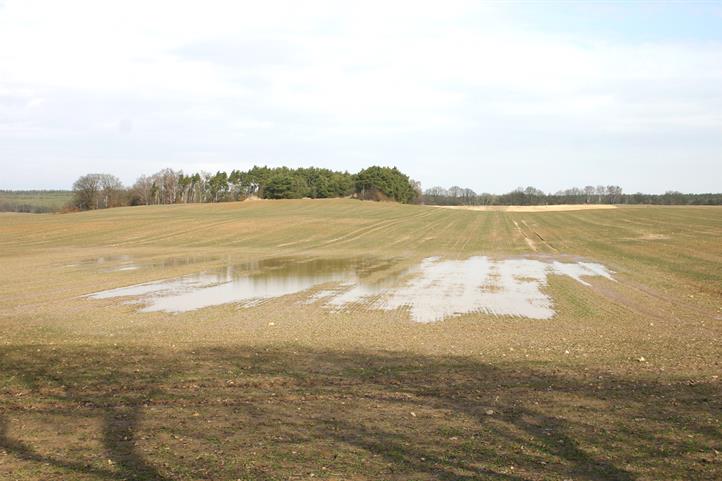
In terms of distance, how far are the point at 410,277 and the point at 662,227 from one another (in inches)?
1526

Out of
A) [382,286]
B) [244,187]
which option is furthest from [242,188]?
[382,286]

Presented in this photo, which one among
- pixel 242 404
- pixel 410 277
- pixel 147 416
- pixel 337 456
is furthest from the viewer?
pixel 410 277

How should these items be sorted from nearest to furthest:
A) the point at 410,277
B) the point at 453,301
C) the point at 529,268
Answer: the point at 453,301 < the point at 410,277 < the point at 529,268

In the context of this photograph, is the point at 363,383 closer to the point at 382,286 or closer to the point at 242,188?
the point at 382,286

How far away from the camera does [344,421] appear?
7648mm

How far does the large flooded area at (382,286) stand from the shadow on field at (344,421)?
23.8 ft

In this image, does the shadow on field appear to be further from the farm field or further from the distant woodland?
the distant woodland

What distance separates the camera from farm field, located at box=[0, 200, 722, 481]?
6383mm

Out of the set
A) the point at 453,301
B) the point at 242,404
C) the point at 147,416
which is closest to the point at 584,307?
the point at 453,301

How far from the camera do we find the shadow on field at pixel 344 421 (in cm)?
620

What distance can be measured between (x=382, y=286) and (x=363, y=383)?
14.4m

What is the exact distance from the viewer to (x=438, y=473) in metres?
6.05

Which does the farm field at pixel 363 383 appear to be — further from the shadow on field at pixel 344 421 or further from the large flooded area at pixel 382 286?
the large flooded area at pixel 382 286

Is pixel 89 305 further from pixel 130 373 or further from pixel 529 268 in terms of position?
pixel 529 268
